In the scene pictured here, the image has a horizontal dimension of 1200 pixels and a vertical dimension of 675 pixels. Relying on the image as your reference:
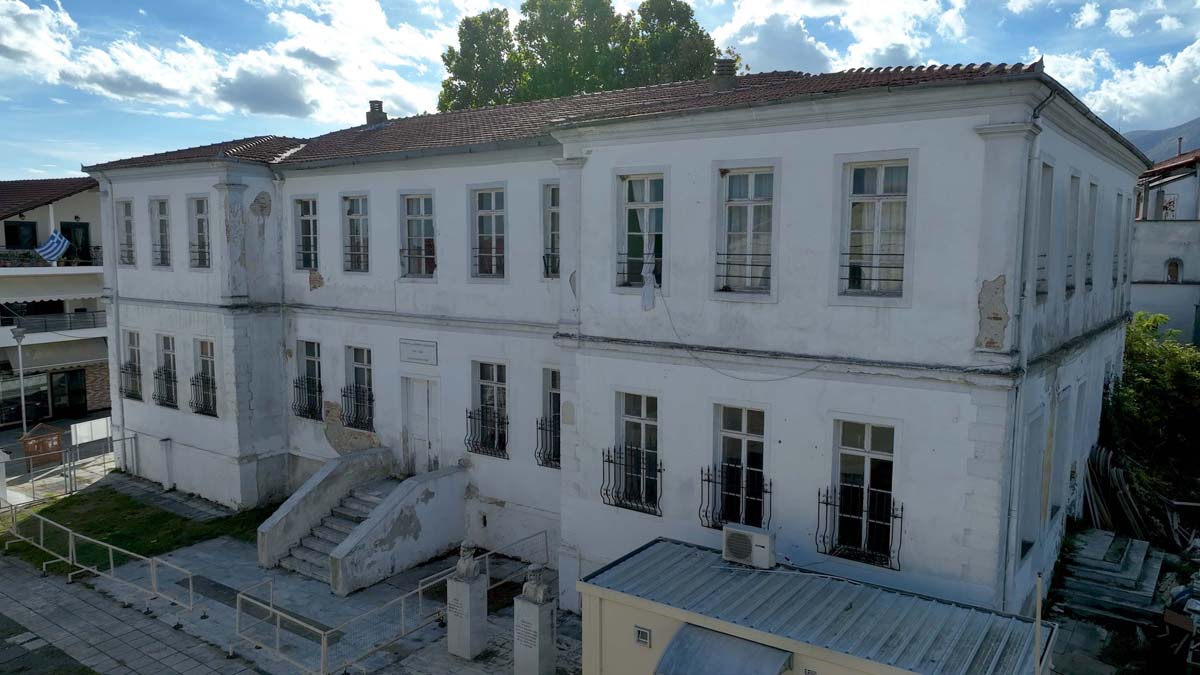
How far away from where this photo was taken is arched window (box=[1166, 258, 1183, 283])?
2662cm

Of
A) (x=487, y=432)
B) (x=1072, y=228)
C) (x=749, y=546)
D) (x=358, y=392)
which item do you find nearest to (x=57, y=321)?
(x=358, y=392)

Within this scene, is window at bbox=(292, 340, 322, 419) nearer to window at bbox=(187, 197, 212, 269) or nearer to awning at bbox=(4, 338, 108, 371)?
window at bbox=(187, 197, 212, 269)

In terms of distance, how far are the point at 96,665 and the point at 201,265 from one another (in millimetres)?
9439

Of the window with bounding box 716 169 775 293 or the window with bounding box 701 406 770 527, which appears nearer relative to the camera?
the window with bounding box 716 169 775 293

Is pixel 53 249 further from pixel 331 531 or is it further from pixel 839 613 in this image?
pixel 839 613

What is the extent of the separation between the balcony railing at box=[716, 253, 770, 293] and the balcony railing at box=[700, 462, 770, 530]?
239 cm

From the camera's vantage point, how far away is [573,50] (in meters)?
33.9

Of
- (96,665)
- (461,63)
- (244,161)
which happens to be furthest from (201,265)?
(461,63)

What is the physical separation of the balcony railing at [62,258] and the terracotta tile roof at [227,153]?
8766 mm

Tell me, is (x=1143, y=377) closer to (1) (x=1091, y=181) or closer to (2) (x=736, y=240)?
(1) (x=1091, y=181)

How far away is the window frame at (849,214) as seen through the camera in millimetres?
9375

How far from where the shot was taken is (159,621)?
1283cm

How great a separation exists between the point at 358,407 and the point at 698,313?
898 centimetres

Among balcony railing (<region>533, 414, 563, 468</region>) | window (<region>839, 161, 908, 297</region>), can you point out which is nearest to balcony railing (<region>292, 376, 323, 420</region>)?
balcony railing (<region>533, 414, 563, 468</region>)
